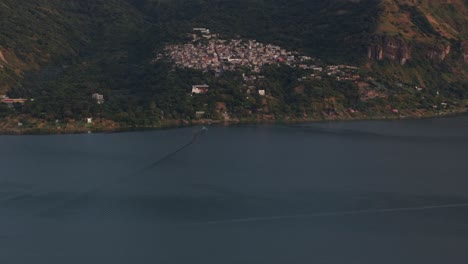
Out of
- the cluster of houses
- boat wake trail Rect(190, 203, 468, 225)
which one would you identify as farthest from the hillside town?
boat wake trail Rect(190, 203, 468, 225)

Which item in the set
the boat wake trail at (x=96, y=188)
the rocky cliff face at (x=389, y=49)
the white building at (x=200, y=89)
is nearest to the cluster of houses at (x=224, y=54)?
the white building at (x=200, y=89)

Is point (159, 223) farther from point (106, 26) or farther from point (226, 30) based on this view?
point (106, 26)

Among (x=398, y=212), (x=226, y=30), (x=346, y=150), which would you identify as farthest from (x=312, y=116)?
(x=398, y=212)

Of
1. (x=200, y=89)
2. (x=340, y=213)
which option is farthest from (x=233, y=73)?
(x=340, y=213)

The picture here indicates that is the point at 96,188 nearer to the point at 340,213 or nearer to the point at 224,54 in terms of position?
the point at 340,213

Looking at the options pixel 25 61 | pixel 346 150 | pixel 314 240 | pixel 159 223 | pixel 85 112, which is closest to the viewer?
pixel 314 240

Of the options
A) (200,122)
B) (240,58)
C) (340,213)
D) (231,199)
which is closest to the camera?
(340,213)
